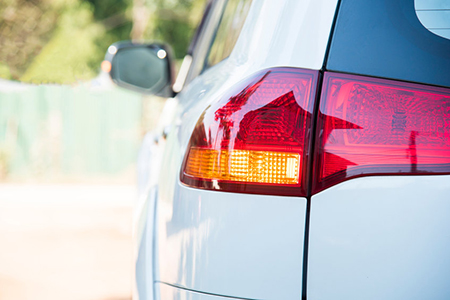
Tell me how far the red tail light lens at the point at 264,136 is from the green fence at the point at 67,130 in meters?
10.5

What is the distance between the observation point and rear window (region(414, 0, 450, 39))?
3.46 ft

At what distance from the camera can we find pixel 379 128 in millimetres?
1025

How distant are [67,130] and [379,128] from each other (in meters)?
11.3

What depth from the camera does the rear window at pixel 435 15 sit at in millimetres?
1056

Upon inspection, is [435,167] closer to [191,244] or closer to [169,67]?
[191,244]

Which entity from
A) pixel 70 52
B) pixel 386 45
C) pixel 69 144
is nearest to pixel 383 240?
pixel 386 45

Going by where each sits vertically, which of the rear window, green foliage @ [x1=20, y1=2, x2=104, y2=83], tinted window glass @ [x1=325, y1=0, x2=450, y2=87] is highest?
green foliage @ [x1=20, y1=2, x2=104, y2=83]

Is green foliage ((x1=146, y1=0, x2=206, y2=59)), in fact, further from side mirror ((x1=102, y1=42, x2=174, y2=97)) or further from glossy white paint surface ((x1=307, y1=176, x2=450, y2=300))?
glossy white paint surface ((x1=307, y1=176, x2=450, y2=300))

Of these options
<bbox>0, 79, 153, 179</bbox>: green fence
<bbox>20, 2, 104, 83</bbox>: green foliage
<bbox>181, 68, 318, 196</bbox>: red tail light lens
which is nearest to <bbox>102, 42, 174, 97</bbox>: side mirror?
<bbox>181, 68, 318, 196</bbox>: red tail light lens

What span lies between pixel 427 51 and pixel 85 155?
1128 cm

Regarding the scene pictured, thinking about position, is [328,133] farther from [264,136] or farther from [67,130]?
[67,130]

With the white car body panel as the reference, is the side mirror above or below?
above

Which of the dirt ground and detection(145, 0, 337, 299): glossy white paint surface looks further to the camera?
the dirt ground

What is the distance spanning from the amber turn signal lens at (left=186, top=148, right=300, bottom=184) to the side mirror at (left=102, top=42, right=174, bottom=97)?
1.56m
